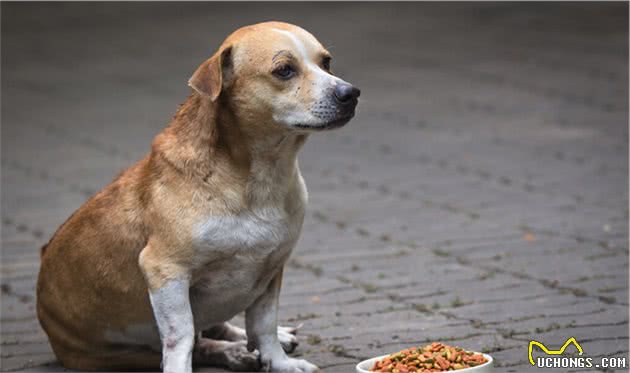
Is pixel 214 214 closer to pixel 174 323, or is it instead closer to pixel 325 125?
pixel 174 323

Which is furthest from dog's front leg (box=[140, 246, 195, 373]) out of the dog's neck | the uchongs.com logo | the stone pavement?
the uchongs.com logo

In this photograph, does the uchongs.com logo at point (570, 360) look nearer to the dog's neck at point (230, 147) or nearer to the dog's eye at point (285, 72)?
the dog's neck at point (230, 147)

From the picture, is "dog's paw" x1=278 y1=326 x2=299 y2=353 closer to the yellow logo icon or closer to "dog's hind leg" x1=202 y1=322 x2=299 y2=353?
"dog's hind leg" x1=202 y1=322 x2=299 y2=353

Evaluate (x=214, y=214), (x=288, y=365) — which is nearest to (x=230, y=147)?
(x=214, y=214)

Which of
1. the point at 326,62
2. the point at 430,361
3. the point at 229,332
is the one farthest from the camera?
the point at 229,332

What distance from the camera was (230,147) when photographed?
4.42m

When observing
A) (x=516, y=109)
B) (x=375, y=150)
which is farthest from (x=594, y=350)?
(x=516, y=109)

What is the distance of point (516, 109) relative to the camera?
10.4 metres

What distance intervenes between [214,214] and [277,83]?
0.52 metres

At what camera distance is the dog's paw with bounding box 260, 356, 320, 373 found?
4621 millimetres

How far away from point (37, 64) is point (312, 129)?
9958 millimetres

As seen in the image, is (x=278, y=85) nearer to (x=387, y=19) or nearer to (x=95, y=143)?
(x=95, y=143)

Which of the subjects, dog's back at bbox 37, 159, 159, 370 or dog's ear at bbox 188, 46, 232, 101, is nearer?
dog's ear at bbox 188, 46, 232, 101

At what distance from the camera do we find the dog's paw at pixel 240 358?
188 inches
